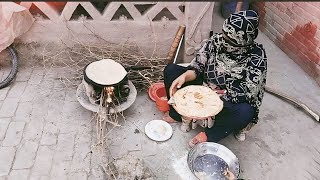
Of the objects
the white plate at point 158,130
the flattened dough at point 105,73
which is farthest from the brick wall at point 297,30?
the flattened dough at point 105,73

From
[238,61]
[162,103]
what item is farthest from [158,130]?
[238,61]

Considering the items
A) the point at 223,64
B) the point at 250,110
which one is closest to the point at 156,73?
the point at 223,64

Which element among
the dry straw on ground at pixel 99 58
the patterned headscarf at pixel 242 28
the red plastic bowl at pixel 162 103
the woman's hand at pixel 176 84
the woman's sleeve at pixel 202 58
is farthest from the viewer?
the dry straw on ground at pixel 99 58

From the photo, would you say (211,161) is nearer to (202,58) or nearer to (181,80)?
(181,80)

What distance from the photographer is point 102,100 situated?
3.77 m

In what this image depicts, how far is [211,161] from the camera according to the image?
352 cm

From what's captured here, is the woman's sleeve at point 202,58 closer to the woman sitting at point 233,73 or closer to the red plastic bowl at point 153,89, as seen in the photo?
the woman sitting at point 233,73

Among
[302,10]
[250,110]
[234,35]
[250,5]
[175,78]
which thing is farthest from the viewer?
[250,5]

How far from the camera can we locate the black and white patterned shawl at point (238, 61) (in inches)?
124

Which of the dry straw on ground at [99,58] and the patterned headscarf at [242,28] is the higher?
the patterned headscarf at [242,28]

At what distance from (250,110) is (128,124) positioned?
144cm

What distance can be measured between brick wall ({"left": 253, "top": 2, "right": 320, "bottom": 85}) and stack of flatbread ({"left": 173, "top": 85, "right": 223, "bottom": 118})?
2243mm

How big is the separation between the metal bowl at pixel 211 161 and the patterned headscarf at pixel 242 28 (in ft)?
3.75

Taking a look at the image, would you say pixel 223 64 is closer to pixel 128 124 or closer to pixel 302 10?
pixel 128 124
